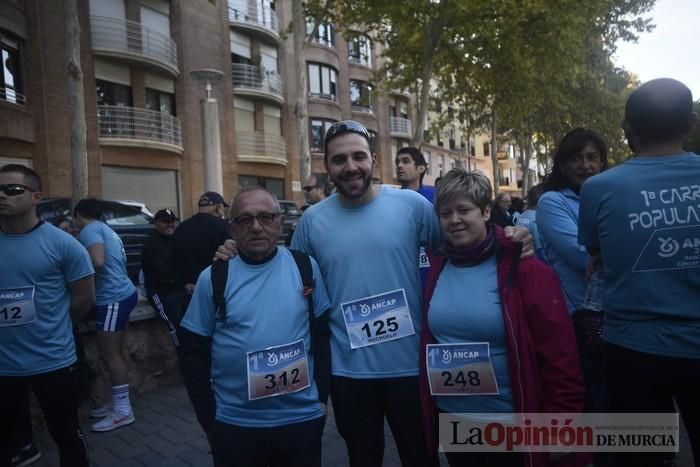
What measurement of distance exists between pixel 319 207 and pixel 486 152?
57439 millimetres

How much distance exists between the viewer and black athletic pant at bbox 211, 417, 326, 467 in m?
2.16

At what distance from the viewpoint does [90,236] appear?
4.41m

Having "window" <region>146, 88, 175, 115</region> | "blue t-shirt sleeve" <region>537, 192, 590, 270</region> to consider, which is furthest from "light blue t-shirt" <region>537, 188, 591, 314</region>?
"window" <region>146, 88, 175, 115</region>

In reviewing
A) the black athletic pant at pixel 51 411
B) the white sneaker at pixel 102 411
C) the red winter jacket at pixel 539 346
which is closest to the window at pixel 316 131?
the white sneaker at pixel 102 411

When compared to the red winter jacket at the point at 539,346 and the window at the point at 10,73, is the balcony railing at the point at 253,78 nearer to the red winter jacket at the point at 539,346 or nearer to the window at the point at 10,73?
the window at the point at 10,73

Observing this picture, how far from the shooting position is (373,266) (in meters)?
2.43

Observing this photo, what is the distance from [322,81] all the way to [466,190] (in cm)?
2892

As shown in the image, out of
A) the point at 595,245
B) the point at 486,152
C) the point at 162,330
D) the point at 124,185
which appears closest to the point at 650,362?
the point at 595,245

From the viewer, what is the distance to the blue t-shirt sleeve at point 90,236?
14.4 ft

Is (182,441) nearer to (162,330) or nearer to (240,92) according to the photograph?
(162,330)

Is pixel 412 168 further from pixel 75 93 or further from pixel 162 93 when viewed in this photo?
pixel 162 93

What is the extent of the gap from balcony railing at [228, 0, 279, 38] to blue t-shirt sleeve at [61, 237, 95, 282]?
23883 millimetres

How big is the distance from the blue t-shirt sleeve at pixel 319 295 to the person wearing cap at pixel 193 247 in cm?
270

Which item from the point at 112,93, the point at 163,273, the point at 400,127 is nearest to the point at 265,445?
the point at 163,273
